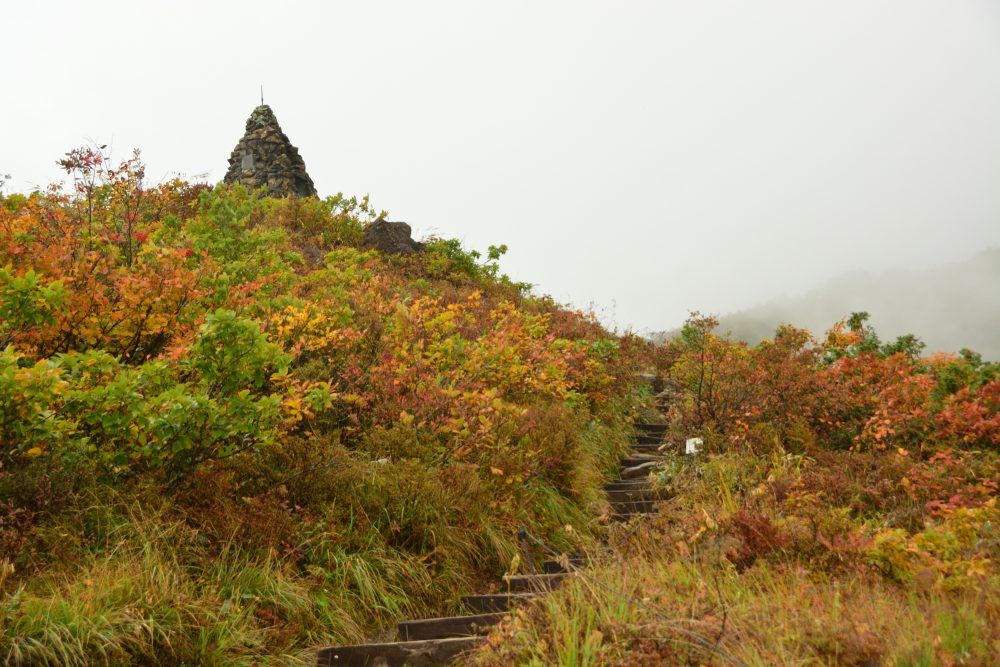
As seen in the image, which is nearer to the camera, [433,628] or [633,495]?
[433,628]

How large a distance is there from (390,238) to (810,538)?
1638 cm

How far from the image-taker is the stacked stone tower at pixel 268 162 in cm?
2353

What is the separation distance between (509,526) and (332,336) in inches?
121

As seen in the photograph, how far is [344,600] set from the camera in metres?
4.77

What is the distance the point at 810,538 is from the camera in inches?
199

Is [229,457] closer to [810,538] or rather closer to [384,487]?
[384,487]

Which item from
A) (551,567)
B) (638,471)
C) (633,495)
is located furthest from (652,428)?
(551,567)

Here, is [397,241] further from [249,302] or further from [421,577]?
[421,577]

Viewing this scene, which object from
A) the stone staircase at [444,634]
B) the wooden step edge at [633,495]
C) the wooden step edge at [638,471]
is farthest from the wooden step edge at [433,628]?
the wooden step edge at [638,471]

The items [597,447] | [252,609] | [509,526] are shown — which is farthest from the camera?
[597,447]

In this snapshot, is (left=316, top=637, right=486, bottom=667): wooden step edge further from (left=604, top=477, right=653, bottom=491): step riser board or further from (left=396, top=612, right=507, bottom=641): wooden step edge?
(left=604, top=477, right=653, bottom=491): step riser board

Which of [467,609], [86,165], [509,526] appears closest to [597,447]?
[509,526]

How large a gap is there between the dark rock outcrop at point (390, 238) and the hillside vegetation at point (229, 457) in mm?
9660

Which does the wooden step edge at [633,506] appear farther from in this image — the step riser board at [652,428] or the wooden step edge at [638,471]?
the step riser board at [652,428]
